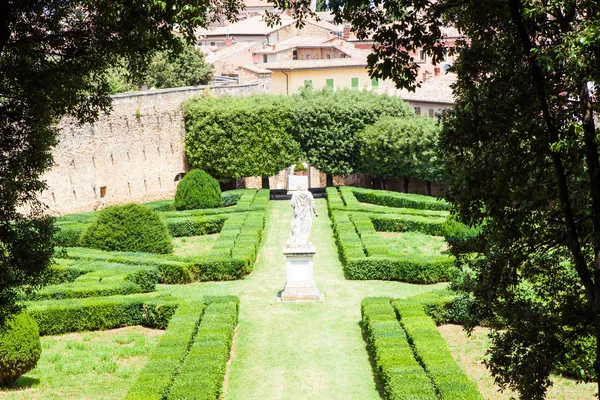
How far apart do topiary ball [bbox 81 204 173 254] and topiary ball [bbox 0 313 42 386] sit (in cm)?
977

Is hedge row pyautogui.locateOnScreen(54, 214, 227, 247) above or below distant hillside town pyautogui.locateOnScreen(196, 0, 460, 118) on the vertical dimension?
below

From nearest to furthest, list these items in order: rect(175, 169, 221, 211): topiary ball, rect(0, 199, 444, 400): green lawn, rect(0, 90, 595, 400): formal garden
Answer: rect(0, 90, 595, 400): formal garden, rect(0, 199, 444, 400): green lawn, rect(175, 169, 221, 211): topiary ball

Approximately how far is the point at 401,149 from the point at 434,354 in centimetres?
2193

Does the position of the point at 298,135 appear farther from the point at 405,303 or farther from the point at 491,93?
the point at 491,93

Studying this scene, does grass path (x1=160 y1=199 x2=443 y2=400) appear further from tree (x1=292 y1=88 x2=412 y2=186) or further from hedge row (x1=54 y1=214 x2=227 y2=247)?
tree (x1=292 y1=88 x2=412 y2=186)

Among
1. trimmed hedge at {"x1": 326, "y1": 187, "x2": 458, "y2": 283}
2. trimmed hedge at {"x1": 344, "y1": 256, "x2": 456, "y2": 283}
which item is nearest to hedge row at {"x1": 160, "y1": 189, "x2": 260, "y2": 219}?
trimmed hedge at {"x1": 326, "y1": 187, "x2": 458, "y2": 283}

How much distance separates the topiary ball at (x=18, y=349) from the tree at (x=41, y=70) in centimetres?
317

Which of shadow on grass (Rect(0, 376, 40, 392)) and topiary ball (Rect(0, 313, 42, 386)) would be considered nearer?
topiary ball (Rect(0, 313, 42, 386))

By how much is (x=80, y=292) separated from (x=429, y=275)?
7.75 metres

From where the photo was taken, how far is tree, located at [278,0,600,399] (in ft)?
28.0

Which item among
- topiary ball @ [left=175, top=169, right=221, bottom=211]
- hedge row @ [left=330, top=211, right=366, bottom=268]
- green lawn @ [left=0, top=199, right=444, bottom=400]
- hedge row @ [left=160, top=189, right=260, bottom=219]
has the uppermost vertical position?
topiary ball @ [left=175, top=169, right=221, bottom=211]

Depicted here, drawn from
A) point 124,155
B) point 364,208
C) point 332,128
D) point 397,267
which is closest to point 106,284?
point 397,267

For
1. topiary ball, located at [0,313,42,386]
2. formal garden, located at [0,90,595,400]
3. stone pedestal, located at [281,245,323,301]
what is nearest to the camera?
topiary ball, located at [0,313,42,386]

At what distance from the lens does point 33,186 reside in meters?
9.66
